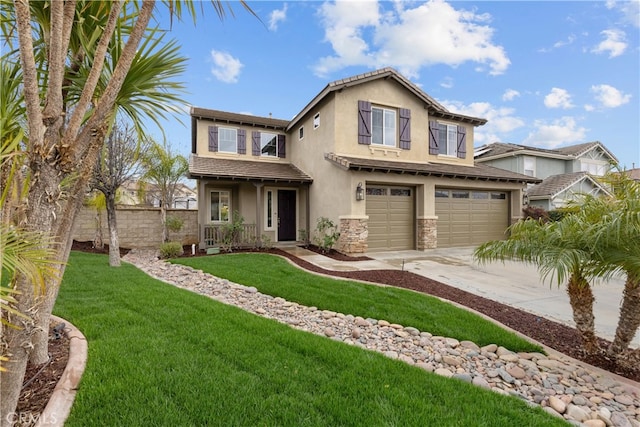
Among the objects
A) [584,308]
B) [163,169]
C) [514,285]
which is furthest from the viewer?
[163,169]

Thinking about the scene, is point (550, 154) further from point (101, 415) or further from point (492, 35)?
point (101, 415)

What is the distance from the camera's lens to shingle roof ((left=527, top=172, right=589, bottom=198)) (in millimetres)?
19188

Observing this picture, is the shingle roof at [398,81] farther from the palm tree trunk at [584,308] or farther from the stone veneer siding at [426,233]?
the palm tree trunk at [584,308]

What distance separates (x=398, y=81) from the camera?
41.7 feet

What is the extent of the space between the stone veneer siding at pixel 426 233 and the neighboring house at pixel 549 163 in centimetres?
1125

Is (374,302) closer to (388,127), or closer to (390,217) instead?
(390,217)

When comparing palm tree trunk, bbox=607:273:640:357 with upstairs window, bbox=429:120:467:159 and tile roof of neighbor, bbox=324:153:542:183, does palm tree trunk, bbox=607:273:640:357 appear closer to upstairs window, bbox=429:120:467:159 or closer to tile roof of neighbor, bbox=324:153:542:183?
tile roof of neighbor, bbox=324:153:542:183

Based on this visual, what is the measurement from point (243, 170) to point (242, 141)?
263 centimetres

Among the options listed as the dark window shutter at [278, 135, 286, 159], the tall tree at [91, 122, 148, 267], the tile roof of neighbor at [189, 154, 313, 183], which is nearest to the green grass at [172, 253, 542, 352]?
the tall tree at [91, 122, 148, 267]

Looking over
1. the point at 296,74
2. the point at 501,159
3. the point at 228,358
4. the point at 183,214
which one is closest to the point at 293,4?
the point at 296,74

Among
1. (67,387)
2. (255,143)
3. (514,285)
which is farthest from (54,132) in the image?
(255,143)

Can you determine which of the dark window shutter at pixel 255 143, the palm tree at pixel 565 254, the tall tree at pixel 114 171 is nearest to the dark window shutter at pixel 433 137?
the dark window shutter at pixel 255 143

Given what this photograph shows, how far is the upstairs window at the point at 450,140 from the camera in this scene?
47.2 ft

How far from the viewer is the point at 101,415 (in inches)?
89.0
